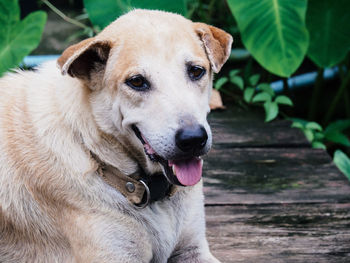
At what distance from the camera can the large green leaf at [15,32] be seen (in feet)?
11.4

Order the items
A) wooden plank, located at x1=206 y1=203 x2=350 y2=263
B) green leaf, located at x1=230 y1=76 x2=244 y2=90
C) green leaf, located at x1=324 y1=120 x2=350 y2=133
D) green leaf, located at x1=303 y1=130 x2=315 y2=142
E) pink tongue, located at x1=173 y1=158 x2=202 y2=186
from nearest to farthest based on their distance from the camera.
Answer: pink tongue, located at x1=173 y1=158 x2=202 y2=186
wooden plank, located at x1=206 y1=203 x2=350 y2=263
green leaf, located at x1=303 y1=130 x2=315 y2=142
green leaf, located at x1=324 y1=120 x2=350 y2=133
green leaf, located at x1=230 y1=76 x2=244 y2=90

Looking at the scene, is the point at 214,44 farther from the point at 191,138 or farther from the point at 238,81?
the point at 238,81

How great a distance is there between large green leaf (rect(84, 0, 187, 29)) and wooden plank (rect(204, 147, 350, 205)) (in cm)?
100

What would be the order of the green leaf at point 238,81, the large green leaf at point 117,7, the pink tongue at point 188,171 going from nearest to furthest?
the pink tongue at point 188,171 → the large green leaf at point 117,7 → the green leaf at point 238,81

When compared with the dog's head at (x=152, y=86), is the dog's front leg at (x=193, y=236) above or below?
below

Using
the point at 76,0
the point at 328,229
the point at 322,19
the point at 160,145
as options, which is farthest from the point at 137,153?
the point at 76,0

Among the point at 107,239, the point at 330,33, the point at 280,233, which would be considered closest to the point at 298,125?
the point at 330,33

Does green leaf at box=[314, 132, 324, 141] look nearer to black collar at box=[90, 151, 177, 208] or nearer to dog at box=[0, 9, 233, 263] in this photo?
dog at box=[0, 9, 233, 263]

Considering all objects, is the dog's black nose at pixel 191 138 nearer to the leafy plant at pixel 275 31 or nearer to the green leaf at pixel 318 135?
the leafy plant at pixel 275 31

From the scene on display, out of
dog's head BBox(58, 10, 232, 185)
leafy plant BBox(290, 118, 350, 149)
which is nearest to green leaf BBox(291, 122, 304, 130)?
leafy plant BBox(290, 118, 350, 149)

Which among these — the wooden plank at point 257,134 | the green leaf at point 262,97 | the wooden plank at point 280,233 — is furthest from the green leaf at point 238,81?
the wooden plank at point 280,233

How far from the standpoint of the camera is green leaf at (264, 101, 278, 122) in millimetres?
3891

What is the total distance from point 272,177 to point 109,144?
148 cm

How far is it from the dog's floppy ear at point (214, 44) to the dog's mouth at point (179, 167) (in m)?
0.42
